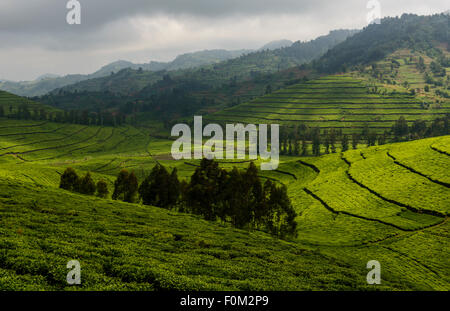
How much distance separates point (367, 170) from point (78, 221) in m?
91.1

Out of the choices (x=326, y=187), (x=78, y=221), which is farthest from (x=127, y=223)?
(x=326, y=187)

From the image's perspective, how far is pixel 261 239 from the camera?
55281mm

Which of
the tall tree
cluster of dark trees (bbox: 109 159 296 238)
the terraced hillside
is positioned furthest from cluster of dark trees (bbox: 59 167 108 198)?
the terraced hillside

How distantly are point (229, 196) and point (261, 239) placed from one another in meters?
23.9

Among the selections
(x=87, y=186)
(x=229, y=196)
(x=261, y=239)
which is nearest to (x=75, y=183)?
(x=87, y=186)

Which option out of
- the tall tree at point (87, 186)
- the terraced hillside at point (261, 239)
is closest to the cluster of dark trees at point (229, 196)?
the terraced hillside at point (261, 239)

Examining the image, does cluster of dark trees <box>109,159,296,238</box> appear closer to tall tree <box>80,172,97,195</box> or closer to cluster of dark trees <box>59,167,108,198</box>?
tall tree <box>80,172,97,195</box>

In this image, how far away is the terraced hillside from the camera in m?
28.5

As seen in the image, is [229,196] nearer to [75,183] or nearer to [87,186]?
[87,186]

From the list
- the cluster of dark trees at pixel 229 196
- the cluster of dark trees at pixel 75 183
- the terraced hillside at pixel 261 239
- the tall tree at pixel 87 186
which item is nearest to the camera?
the terraced hillside at pixel 261 239

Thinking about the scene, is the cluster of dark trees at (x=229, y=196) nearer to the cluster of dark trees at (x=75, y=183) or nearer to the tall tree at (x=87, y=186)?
the tall tree at (x=87, y=186)

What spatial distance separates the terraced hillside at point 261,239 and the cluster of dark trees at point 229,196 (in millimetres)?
8496

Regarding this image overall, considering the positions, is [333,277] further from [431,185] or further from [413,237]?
[431,185]

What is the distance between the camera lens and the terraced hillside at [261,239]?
28516 mm
